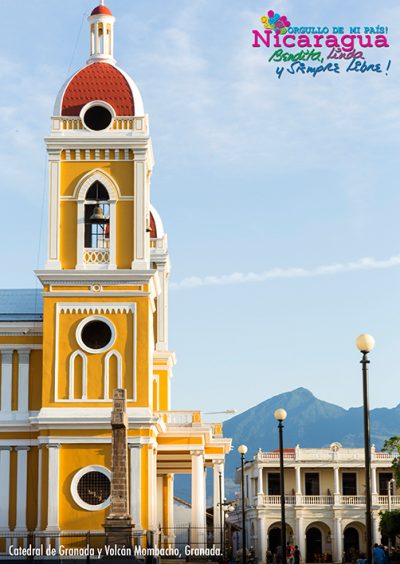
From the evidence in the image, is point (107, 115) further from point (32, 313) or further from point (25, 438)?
point (25, 438)

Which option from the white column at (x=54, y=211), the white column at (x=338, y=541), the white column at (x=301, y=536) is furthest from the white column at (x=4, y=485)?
the white column at (x=338, y=541)

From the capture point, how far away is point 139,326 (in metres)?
45.9

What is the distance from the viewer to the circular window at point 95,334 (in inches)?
1795

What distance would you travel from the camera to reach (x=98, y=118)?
155ft

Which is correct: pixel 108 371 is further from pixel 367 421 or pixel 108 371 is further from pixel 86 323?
pixel 367 421

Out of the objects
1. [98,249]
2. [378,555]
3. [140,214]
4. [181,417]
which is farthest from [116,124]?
[378,555]

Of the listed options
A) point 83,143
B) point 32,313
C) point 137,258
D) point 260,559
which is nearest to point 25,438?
point 32,313

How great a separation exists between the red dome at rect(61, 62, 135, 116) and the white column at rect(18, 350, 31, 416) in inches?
387

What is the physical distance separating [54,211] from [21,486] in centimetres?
1095

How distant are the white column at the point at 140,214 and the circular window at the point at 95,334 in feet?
8.19

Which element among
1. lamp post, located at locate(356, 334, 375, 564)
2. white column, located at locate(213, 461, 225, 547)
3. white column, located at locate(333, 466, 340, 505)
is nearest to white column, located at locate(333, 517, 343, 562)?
white column, located at locate(333, 466, 340, 505)

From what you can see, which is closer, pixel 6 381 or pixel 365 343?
pixel 365 343

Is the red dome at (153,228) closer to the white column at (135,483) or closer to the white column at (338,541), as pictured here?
the white column at (135,483)

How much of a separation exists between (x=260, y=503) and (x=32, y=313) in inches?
1669
